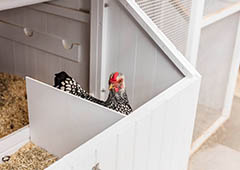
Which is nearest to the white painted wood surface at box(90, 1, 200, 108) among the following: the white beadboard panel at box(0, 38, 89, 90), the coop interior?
the coop interior

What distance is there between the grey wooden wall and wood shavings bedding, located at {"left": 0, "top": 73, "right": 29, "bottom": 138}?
2.2 inches

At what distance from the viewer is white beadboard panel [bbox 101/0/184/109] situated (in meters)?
1.21

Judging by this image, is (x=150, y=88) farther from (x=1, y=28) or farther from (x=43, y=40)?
(x=1, y=28)

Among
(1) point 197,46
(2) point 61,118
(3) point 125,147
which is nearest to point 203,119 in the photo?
(1) point 197,46

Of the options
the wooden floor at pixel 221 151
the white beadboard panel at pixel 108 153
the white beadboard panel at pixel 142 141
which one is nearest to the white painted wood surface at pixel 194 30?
the wooden floor at pixel 221 151

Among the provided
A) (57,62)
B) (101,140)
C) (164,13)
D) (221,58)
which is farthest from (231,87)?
(101,140)

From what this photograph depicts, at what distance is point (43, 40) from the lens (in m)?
1.51

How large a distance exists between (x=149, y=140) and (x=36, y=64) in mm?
841

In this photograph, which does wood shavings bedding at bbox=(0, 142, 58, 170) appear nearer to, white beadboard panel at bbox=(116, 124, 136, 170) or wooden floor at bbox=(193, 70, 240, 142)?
white beadboard panel at bbox=(116, 124, 136, 170)

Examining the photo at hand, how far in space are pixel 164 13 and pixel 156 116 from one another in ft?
1.84

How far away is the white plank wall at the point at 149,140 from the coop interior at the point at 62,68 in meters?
0.09

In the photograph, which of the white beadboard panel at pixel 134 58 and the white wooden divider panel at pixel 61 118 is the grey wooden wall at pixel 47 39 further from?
the white wooden divider panel at pixel 61 118

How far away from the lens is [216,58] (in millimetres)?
1890

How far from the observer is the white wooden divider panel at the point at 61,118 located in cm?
100
